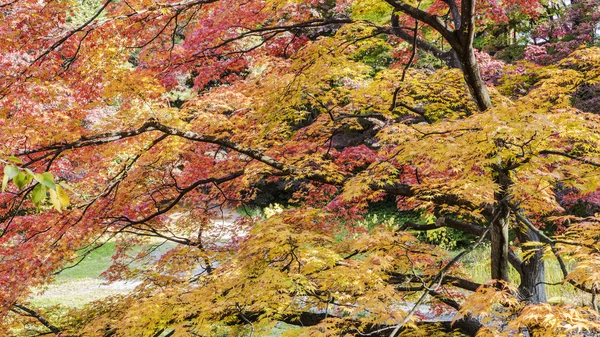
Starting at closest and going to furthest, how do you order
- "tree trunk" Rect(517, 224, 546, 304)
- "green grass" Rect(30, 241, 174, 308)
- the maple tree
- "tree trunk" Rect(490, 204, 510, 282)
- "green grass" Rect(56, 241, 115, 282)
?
the maple tree, "tree trunk" Rect(490, 204, 510, 282), "tree trunk" Rect(517, 224, 546, 304), "green grass" Rect(30, 241, 174, 308), "green grass" Rect(56, 241, 115, 282)

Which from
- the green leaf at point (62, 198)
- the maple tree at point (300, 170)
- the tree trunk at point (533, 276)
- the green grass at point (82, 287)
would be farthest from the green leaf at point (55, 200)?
the green grass at point (82, 287)

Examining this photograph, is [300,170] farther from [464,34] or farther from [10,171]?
[10,171]

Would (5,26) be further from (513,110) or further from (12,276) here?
(513,110)

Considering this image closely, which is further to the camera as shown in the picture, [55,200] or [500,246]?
[500,246]

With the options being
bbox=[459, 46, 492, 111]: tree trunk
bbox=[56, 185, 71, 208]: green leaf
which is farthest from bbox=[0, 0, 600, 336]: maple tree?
bbox=[56, 185, 71, 208]: green leaf

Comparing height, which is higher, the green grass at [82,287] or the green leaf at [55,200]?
the green leaf at [55,200]

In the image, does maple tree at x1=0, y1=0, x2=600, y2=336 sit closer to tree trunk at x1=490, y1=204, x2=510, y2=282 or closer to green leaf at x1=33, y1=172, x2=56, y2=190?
tree trunk at x1=490, y1=204, x2=510, y2=282

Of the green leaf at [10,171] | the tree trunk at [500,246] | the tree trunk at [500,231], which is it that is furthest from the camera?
the tree trunk at [500,246]

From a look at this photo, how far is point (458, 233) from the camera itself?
1145cm

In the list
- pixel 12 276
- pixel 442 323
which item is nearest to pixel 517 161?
pixel 442 323

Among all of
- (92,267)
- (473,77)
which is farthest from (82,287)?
(473,77)

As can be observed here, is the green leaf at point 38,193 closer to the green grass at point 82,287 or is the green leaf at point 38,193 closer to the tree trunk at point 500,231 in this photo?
the tree trunk at point 500,231

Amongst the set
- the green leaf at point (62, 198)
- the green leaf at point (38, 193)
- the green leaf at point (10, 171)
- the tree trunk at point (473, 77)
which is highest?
the green leaf at point (10, 171)

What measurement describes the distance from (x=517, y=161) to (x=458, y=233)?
8.53m
